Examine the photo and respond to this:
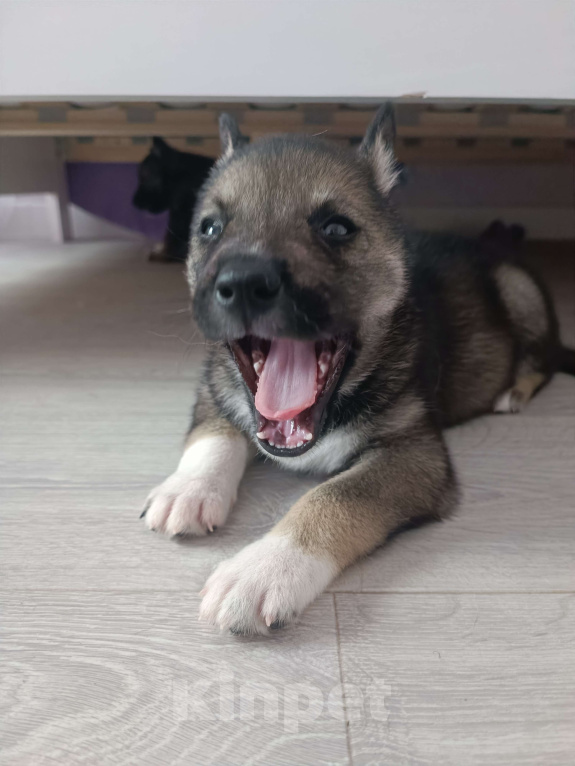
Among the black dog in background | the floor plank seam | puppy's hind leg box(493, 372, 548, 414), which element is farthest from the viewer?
the black dog in background

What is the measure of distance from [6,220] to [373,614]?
4.72m

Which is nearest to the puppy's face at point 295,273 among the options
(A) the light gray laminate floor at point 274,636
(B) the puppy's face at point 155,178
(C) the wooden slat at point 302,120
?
(A) the light gray laminate floor at point 274,636

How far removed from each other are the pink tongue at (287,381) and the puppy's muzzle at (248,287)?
20 cm

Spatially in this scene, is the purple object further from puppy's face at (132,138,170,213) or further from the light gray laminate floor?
the light gray laminate floor

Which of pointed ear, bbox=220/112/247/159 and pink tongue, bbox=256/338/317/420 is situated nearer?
pink tongue, bbox=256/338/317/420

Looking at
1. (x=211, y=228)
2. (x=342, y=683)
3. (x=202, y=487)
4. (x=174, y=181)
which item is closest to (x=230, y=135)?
(x=211, y=228)

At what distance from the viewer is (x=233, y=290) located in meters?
1.08

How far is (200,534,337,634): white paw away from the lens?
1.01 metres

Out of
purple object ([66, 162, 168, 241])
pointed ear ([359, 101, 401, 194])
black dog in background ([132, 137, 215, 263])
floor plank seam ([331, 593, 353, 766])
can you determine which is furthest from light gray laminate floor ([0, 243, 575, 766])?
purple object ([66, 162, 168, 241])

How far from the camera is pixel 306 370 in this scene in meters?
1.31

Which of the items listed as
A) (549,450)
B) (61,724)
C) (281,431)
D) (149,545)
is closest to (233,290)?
(281,431)

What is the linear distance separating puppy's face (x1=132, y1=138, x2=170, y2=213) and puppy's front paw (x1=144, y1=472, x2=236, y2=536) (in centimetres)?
319

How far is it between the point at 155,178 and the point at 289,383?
3233mm
